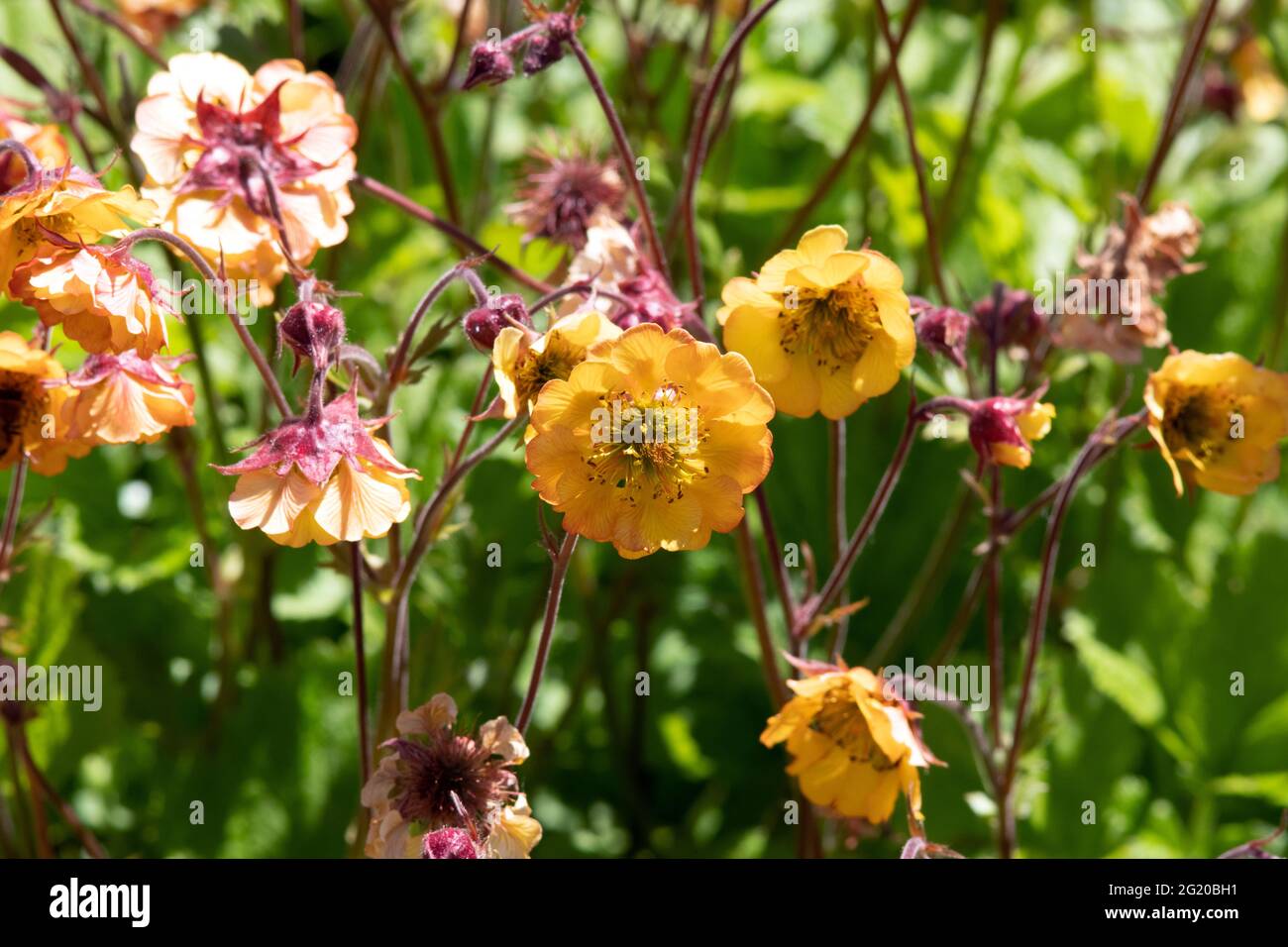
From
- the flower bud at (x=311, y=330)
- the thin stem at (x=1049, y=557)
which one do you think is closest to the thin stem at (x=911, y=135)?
the thin stem at (x=1049, y=557)

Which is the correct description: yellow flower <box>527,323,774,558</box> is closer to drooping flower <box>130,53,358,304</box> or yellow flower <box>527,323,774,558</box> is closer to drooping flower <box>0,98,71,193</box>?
drooping flower <box>130,53,358,304</box>

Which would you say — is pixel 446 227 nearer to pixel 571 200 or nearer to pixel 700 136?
pixel 571 200

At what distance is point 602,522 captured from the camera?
3.40 feet

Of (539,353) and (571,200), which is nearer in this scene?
(539,353)

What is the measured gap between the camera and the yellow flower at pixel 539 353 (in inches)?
40.5

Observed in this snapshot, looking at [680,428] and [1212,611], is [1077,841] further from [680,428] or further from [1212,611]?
[680,428]

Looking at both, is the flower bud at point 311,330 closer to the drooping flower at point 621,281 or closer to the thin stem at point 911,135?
the drooping flower at point 621,281

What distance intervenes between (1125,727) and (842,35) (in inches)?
57.1

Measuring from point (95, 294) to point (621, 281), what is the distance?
16.6 inches

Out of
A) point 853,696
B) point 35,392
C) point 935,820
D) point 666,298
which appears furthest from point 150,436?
point 935,820

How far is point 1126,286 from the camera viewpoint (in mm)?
1486

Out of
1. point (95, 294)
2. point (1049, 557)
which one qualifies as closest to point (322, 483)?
point (95, 294)

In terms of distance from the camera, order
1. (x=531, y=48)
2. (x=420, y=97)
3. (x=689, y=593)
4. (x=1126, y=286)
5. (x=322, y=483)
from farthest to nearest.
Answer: (x=689, y=593) → (x=420, y=97) → (x=1126, y=286) → (x=531, y=48) → (x=322, y=483)

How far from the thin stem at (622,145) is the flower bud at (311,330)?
321 mm
